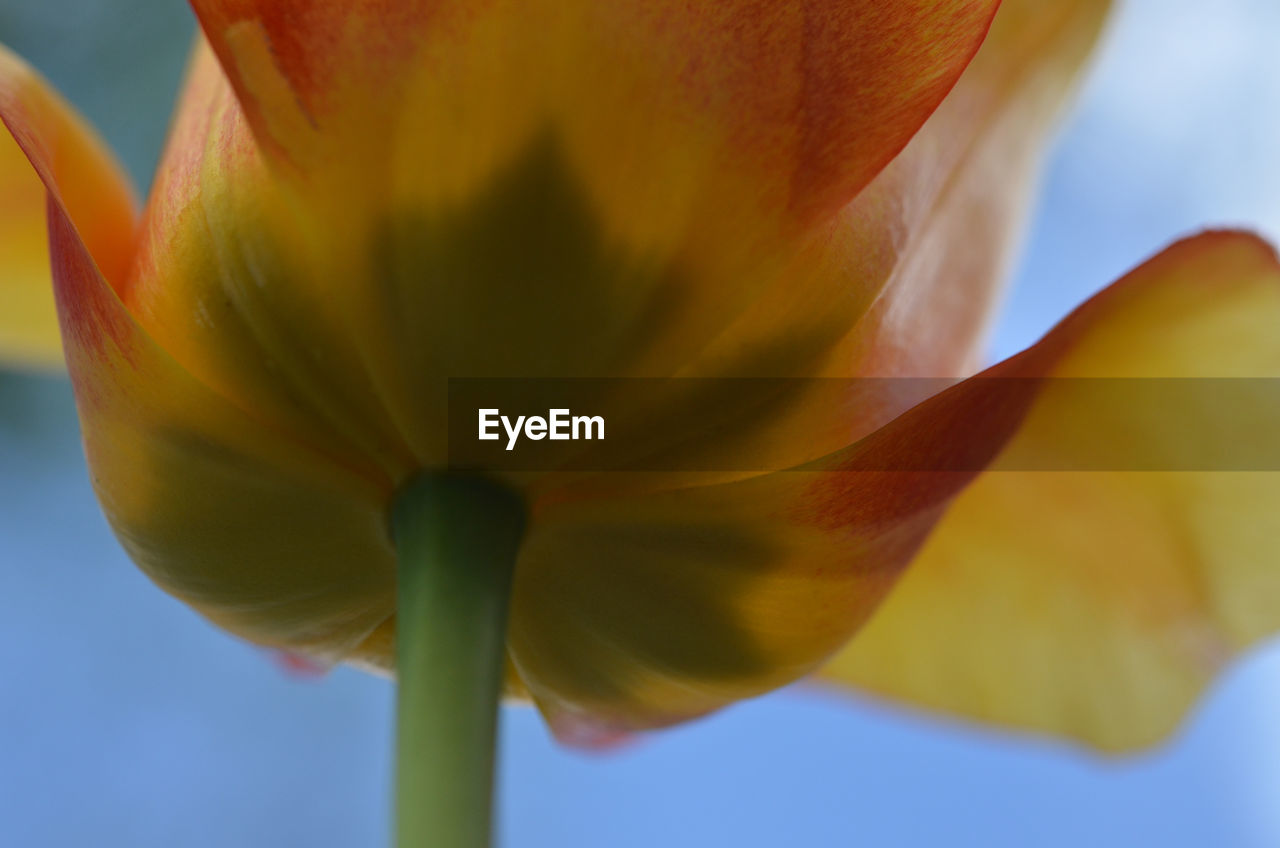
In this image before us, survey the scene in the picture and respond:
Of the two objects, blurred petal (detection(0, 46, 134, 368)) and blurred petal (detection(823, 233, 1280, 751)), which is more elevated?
blurred petal (detection(0, 46, 134, 368))

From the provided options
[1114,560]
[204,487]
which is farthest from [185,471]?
[1114,560]

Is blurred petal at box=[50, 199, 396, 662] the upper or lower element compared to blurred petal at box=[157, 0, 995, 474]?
lower

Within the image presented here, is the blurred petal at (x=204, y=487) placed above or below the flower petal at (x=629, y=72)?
below

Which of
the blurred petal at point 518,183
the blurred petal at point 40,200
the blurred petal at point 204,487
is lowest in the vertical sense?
the blurred petal at point 204,487

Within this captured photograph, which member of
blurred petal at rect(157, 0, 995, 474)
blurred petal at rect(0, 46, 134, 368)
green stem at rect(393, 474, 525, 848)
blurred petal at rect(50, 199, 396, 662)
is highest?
blurred petal at rect(0, 46, 134, 368)

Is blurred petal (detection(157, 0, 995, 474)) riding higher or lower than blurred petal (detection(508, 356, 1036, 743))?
higher
